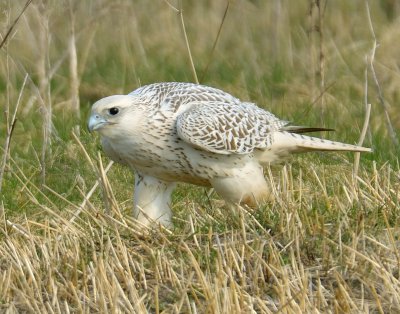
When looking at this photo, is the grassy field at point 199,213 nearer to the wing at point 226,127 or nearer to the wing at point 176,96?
the wing at point 226,127

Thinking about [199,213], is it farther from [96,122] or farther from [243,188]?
[96,122]

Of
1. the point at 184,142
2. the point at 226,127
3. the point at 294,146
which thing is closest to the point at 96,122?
the point at 184,142

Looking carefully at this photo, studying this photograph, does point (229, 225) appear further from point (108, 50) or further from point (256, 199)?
point (108, 50)

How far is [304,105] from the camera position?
905cm

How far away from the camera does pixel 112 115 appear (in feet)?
20.4

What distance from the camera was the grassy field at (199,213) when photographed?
5.25m

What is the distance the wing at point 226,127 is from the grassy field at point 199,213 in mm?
263

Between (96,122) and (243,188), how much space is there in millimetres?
818

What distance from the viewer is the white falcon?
20.4 feet

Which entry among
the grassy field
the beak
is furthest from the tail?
the beak

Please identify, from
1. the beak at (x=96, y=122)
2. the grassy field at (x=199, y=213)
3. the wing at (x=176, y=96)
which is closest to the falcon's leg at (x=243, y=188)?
the grassy field at (x=199, y=213)

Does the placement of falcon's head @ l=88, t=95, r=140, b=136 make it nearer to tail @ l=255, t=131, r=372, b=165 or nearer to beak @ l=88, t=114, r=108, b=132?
beak @ l=88, t=114, r=108, b=132

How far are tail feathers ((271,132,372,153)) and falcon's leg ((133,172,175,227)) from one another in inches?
25.6

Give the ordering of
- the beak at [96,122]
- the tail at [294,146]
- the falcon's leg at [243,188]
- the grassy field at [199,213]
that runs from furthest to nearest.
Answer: the tail at [294,146] < the falcon's leg at [243,188] < the beak at [96,122] < the grassy field at [199,213]
